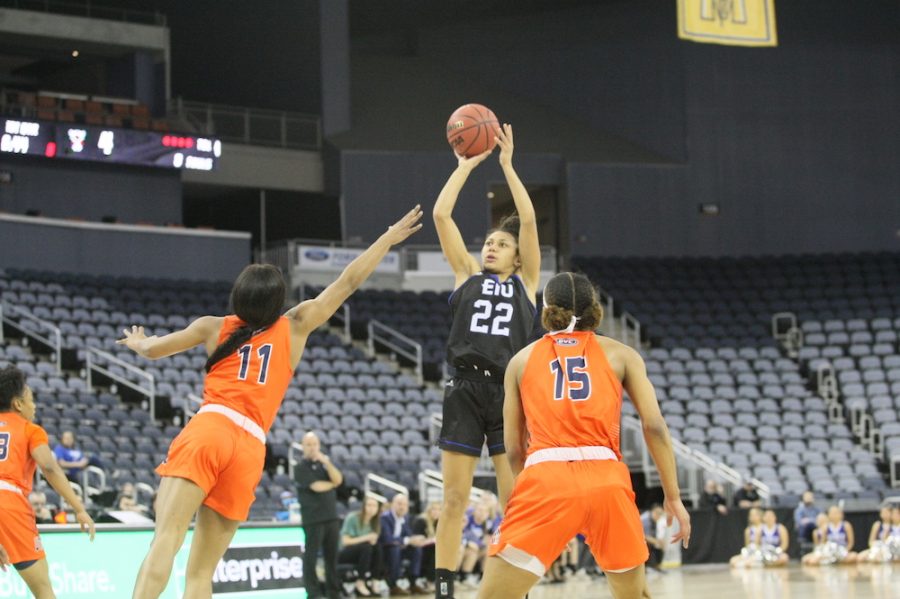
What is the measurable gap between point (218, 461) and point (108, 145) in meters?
19.3

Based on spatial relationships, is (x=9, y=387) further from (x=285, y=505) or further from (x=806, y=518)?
(x=806, y=518)

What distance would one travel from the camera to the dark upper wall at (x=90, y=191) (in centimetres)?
2503

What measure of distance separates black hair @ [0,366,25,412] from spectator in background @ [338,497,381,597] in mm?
7497

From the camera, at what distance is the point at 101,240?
24.8 m

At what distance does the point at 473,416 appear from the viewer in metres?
6.70

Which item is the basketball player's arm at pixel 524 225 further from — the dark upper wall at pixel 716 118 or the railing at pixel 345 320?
the dark upper wall at pixel 716 118

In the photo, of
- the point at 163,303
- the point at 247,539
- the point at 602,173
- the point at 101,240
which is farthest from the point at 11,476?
the point at 602,173

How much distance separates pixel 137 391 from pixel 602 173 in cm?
1327

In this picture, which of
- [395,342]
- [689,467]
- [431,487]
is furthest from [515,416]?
[395,342]

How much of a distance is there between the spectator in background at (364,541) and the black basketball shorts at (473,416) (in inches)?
316

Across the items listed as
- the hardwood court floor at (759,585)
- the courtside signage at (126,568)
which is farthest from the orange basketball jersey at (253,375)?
the hardwood court floor at (759,585)

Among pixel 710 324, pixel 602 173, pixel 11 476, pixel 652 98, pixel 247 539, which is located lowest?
pixel 247 539

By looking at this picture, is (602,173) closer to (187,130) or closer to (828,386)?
(828,386)

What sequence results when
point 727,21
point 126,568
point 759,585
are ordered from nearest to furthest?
point 126,568, point 759,585, point 727,21
